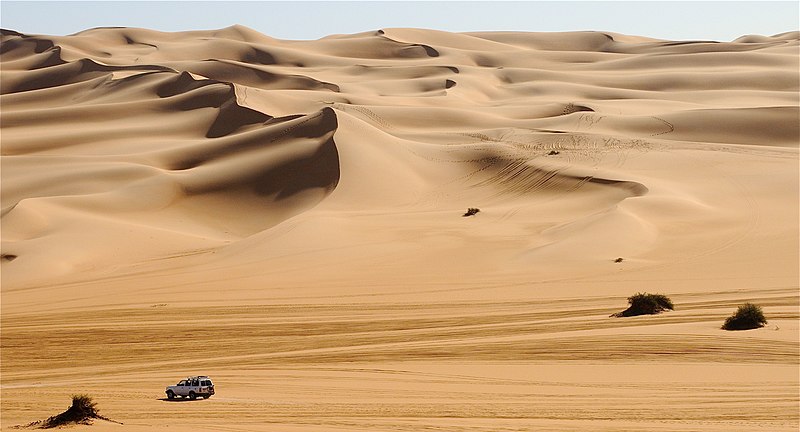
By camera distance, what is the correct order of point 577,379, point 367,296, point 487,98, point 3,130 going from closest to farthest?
point 577,379 < point 367,296 < point 3,130 < point 487,98

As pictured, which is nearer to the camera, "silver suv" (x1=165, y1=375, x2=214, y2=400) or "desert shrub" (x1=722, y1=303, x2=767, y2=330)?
"silver suv" (x1=165, y1=375, x2=214, y2=400)

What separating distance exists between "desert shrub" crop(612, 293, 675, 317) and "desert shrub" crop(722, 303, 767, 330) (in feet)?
7.25

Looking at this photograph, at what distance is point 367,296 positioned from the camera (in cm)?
2394

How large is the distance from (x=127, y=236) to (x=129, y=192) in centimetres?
648

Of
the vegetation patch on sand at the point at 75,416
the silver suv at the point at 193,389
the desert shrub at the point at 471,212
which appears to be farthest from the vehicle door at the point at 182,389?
the desert shrub at the point at 471,212

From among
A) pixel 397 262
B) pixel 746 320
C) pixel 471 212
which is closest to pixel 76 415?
pixel 746 320

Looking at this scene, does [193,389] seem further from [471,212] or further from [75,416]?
[471,212]

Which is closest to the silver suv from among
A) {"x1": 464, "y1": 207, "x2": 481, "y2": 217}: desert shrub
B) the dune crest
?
the dune crest

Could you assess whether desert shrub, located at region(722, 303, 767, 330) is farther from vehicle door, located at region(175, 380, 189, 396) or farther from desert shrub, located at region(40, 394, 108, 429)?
desert shrub, located at region(40, 394, 108, 429)

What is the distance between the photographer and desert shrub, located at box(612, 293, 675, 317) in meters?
20.2

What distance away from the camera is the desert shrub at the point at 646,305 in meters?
20.2

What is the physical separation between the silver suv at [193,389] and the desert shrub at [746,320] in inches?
360

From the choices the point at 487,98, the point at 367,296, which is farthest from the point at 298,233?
the point at 487,98

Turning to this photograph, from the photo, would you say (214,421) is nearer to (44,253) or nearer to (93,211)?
(44,253)
